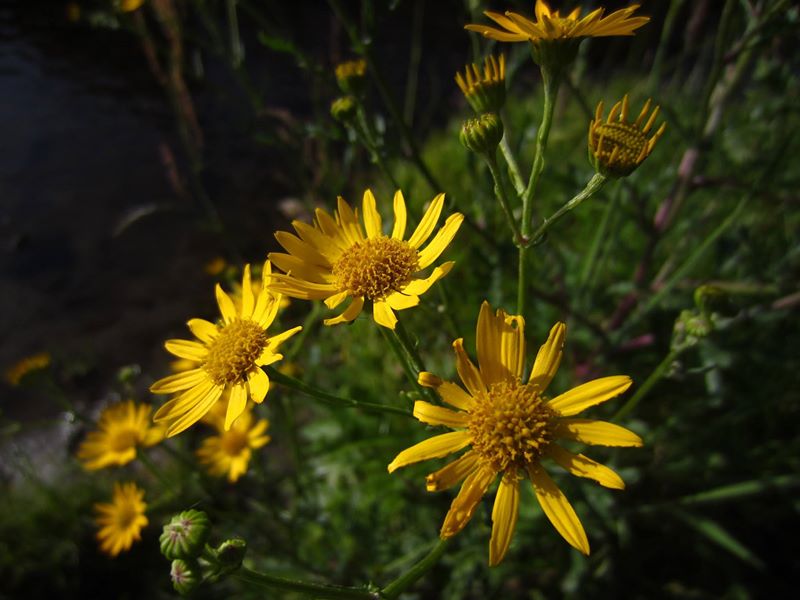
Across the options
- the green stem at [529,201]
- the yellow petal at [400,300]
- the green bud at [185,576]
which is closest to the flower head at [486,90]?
the green stem at [529,201]

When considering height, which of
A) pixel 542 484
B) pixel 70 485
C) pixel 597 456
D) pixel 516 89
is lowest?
pixel 542 484

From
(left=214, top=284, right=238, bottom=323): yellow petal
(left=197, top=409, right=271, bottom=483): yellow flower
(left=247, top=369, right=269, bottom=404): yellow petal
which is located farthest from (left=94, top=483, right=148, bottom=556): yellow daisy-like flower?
(left=247, top=369, right=269, bottom=404): yellow petal

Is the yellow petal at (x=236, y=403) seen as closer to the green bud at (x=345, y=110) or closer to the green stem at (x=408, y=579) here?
the green stem at (x=408, y=579)

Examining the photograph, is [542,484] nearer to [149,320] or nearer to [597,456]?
[597,456]

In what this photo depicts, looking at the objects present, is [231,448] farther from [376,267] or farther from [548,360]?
[548,360]

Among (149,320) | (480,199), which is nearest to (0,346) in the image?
(149,320)

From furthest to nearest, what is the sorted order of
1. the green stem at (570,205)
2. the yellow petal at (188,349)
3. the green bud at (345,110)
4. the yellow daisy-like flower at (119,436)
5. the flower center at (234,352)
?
the yellow daisy-like flower at (119,436)
the green bud at (345,110)
the yellow petal at (188,349)
the flower center at (234,352)
the green stem at (570,205)

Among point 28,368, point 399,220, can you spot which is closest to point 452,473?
point 399,220
